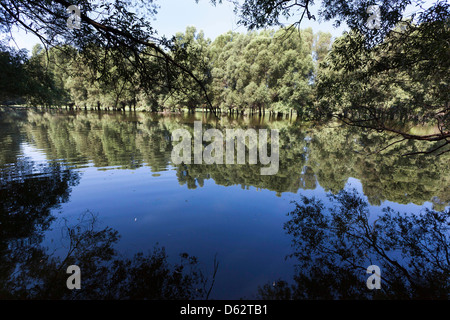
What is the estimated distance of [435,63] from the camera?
19.6ft

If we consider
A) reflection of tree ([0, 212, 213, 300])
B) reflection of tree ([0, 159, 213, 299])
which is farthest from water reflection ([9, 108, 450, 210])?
reflection of tree ([0, 212, 213, 300])

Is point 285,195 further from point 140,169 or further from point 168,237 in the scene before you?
point 140,169

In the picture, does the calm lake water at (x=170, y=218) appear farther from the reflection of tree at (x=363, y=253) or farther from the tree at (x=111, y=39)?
the tree at (x=111, y=39)

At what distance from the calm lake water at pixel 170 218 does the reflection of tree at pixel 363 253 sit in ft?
0.28

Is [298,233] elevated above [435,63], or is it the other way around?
[435,63]

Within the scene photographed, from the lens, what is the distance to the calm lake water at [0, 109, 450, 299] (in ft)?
13.7

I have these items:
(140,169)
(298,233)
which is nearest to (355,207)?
(298,233)

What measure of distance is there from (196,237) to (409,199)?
30.5 ft

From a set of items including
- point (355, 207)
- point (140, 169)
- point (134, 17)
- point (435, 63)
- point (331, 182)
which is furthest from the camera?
point (140, 169)

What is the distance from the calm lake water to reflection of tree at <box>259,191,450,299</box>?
3.3 inches

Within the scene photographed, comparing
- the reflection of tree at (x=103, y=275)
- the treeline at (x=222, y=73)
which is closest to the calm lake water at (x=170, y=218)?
the reflection of tree at (x=103, y=275)
